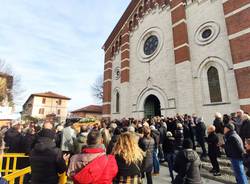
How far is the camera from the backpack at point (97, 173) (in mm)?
2231

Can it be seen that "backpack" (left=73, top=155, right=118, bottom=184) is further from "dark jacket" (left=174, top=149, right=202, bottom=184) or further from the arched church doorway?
the arched church doorway

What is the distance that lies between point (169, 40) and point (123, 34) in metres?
6.29

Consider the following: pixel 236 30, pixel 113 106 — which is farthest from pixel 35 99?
pixel 236 30

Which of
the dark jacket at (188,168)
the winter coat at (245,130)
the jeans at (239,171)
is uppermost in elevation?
the winter coat at (245,130)

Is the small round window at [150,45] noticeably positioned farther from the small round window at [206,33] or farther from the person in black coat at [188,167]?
the person in black coat at [188,167]

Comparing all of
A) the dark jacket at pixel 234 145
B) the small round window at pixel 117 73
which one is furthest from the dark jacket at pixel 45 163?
the small round window at pixel 117 73

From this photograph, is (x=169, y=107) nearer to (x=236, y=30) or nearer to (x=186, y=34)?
(x=186, y=34)

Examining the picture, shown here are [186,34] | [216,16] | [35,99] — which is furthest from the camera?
[35,99]

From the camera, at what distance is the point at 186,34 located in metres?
12.4

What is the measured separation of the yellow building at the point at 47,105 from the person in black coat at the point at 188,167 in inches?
1990

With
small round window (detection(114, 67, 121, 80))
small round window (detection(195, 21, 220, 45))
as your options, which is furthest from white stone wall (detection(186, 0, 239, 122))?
small round window (detection(114, 67, 121, 80))

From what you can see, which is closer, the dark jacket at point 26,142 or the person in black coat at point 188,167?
the person in black coat at point 188,167

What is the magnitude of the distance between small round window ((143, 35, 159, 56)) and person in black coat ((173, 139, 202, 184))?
41.8 feet

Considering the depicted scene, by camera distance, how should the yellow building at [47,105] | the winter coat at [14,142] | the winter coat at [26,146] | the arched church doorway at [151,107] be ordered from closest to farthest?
the winter coat at [26,146] < the winter coat at [14,142] < the arched church doorway at [151,107] < the yellow building at [47,105]
